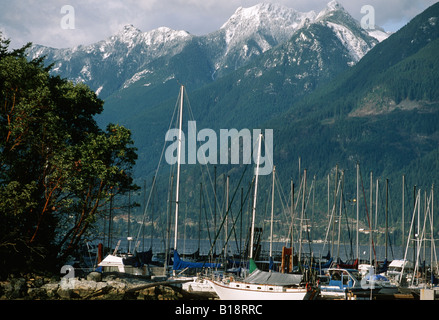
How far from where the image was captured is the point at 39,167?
186ft

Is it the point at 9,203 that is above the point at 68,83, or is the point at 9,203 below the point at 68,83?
below

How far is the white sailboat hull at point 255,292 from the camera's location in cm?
5350

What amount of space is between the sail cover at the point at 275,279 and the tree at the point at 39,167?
14.2 metres

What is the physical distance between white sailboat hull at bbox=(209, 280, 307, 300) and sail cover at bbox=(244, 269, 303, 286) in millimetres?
426

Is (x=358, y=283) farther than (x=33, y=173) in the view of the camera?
Yes

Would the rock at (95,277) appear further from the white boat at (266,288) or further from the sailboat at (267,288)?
the white boat at (266,288)

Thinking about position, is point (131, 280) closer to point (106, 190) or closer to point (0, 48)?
point (106, 190)

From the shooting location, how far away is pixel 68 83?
61812 mm

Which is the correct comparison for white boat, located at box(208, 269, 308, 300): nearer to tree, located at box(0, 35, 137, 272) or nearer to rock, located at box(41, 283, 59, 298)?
tree, located at box(0, 35, 137, 272)

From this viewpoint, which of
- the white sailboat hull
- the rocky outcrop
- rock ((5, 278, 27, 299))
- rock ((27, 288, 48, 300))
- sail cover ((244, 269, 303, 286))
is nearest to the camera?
rock ((5, 278, 27, 299))

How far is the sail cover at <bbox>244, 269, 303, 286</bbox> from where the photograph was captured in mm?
54219

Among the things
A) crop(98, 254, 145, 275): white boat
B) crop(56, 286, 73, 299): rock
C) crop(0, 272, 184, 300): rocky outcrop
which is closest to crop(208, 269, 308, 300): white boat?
crop(0, 272, 184, 300): rocky outcrop
